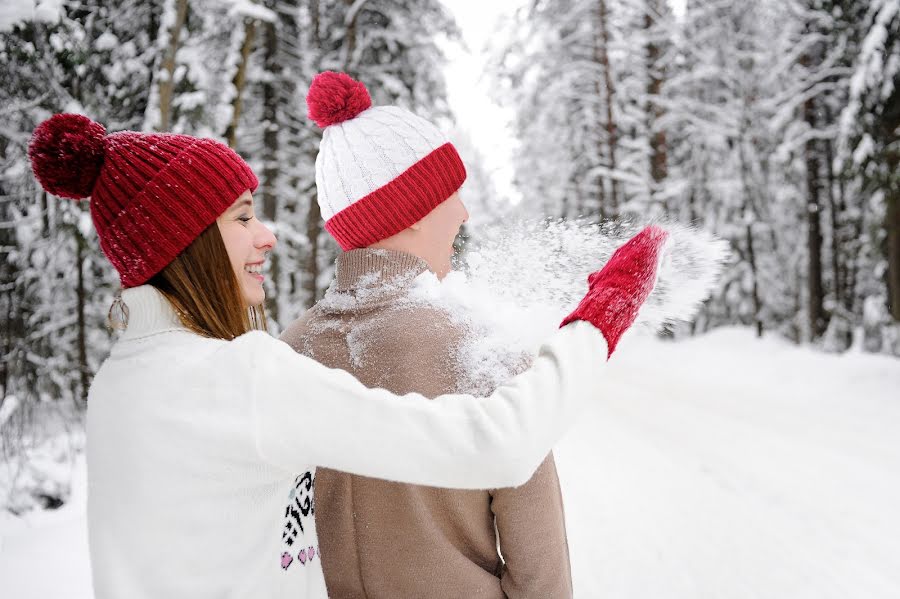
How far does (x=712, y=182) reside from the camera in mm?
21375

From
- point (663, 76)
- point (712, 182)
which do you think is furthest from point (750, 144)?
point (663, 76)

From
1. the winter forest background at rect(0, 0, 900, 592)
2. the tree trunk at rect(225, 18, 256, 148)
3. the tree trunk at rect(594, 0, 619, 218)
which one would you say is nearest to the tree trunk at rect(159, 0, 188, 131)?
the winter forest background at rect(0, 0, 900, 592)

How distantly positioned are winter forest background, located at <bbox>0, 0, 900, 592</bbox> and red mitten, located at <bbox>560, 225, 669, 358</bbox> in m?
0.39

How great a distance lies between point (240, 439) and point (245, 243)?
0.57m

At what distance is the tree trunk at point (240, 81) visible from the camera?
9094 mm

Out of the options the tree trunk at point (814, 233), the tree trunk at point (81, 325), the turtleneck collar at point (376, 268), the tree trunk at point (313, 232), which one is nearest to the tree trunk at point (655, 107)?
the tree trunk at point (814, 233)

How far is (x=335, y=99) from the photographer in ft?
6.27

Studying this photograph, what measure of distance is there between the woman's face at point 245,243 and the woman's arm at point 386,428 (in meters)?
0.38

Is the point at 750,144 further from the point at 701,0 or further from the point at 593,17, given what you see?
the point at 593,17

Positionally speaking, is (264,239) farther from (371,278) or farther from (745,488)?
(745,488)

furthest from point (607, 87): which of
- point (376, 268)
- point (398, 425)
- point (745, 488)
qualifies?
point (398, 425)

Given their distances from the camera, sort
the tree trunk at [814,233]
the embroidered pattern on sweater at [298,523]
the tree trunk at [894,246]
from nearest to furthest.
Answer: the embroidered pattern on sweater at [298,523] → the tree trunk at [894,246] → the tree trunk at [814,233]

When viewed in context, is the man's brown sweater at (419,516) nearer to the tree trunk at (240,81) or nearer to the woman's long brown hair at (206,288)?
the woman's long brown hair at (206,288)

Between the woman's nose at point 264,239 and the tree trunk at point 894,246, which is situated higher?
the woman's nose at point 264,239
